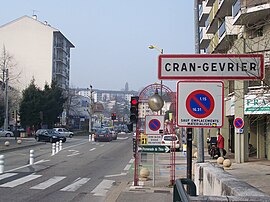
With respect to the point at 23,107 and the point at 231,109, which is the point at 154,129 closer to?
the point at 231,109

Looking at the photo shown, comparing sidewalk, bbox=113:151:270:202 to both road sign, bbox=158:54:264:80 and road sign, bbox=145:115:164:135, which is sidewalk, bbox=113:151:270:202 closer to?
road sign, bbox=145:115:164:135

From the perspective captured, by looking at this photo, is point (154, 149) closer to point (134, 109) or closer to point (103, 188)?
point (134, 109)

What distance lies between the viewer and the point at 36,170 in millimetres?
19500

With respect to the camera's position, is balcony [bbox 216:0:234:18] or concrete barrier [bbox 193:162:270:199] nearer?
concrete barrier [bbox 193:162:270:199]

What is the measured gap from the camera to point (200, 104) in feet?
21.6

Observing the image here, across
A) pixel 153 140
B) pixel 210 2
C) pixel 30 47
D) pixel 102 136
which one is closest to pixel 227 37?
pixel 153 140

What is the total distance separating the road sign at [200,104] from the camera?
21.6 feet

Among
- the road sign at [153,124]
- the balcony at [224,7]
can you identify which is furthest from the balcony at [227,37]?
the road sign at [153,124]

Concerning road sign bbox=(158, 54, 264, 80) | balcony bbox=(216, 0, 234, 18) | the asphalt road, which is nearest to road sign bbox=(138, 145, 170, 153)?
the asphalt road

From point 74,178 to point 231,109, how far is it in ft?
52.2

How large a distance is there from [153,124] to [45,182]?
447 centimetres

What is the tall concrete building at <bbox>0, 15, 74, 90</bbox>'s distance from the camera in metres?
84.4

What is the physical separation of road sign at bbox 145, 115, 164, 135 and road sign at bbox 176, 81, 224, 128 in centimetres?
936

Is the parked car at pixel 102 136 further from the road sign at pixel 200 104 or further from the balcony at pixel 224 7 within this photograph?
the road sign at pixel 200 104
